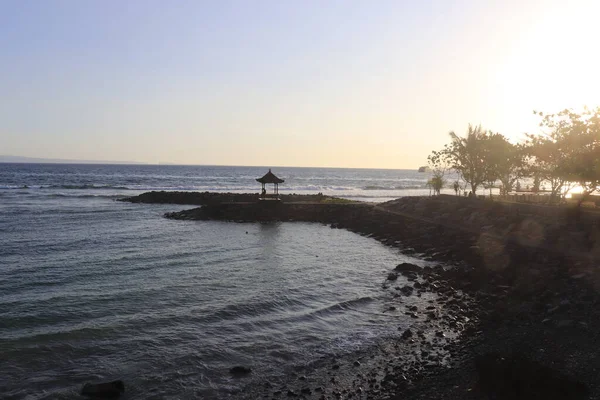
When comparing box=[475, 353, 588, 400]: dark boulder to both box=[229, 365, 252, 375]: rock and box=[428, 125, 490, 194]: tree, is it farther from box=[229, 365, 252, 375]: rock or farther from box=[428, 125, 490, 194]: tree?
box=[428, 125, 490, 194]: tree

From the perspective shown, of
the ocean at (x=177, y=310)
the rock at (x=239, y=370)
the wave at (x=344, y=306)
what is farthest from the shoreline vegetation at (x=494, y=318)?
the wave at (x=344, y=306)

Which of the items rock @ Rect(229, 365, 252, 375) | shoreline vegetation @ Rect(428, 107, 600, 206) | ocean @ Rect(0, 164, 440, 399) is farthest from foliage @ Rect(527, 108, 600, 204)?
rock @ Rect(229, 365, 252, 375)

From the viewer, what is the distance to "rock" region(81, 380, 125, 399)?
876cm

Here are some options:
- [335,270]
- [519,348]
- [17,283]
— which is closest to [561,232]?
[335,270]

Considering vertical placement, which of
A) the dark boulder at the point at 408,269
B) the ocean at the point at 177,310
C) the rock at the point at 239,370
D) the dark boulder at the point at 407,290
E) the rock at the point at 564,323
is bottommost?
the rock at the point at 239,370

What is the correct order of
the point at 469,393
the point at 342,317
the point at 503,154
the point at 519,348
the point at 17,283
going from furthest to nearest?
1. the point at 503,154
2. the point at 17,283
3. the point at 342,317
4. the point at 519,348
5. the point at 469,393

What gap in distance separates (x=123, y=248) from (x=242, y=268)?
7.83 meters

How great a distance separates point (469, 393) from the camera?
8.68m

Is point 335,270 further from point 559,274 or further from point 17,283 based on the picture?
point 17,283

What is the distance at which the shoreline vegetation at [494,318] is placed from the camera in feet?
29.9

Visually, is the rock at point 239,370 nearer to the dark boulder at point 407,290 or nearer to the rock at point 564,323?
the dark boulder at point 407,290

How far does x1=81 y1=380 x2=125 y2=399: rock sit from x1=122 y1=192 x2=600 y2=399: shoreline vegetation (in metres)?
2.77

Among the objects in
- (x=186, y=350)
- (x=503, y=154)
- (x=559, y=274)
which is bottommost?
(x=186, y=350)

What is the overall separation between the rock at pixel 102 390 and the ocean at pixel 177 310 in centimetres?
26
